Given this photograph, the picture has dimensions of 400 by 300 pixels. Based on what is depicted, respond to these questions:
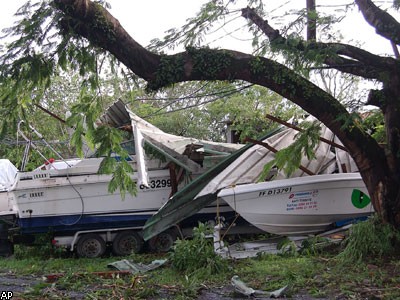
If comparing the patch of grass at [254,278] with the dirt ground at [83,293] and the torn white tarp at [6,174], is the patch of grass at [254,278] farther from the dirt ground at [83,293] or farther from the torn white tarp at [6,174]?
the torn white tarp at [6,174]

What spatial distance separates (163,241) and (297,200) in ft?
11.5

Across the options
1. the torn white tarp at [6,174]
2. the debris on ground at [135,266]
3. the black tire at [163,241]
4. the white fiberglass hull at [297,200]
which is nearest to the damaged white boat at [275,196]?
the white fiberglass hull at [297,200]

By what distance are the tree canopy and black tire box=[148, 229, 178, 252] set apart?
4761 millimetres

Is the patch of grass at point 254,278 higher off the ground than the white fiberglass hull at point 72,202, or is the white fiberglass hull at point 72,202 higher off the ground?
the white fiberglass hull at point 72,202

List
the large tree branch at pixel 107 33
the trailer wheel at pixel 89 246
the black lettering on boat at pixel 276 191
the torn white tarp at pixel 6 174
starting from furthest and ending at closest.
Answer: the torn white tarp at pixel 6 174
the trailer wheel at pixel 89 246
the black lettering on boat at pixel 276 191
the large tree branch at pixel 107 33

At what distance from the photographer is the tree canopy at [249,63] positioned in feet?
25.6

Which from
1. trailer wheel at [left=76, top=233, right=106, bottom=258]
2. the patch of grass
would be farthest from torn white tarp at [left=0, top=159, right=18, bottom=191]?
the patch of grass

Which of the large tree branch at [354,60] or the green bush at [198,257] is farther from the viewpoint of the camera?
the green bush at [198,257]

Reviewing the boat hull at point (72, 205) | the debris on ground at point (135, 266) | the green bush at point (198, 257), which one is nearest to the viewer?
the green bush at point (198, 257)

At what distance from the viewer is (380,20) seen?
831 centimetres

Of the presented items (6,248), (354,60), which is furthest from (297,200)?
(6,248)

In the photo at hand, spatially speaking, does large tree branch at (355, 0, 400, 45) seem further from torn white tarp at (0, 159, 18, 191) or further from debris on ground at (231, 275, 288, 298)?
torn white tarp at (0, 159, 18, 191)

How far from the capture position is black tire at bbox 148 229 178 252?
12.4 m

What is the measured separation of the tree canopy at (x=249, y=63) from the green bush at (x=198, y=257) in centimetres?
281
